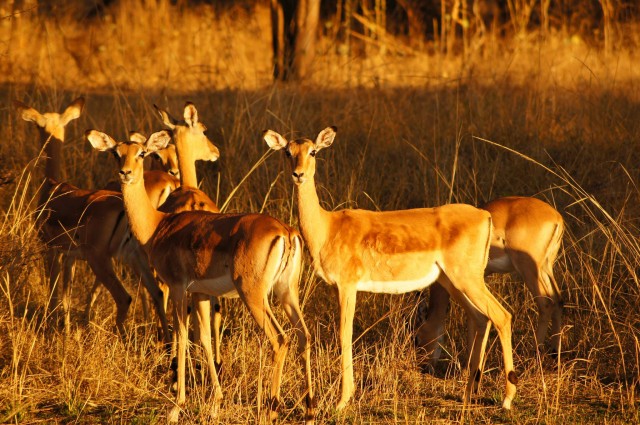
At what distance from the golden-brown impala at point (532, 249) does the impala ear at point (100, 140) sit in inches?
90.8

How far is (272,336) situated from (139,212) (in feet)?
4.02

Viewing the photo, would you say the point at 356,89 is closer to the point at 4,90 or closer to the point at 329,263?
the point at 4,90

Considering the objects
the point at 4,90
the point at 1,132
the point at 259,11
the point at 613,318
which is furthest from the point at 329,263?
the point at 259,11

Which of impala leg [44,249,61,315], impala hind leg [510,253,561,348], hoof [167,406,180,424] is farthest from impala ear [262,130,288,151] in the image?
impala leg [44,249,61,315]

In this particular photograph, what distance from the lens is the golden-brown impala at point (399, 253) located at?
568 centimetres

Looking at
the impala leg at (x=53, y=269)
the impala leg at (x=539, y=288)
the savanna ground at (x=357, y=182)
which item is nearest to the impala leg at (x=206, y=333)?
the savanna ground at (x=357, y=182)

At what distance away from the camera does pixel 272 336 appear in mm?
5281

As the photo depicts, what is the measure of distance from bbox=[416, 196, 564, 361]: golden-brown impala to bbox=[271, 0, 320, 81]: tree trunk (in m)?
5.38

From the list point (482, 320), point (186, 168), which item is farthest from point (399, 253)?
point (186, 168)

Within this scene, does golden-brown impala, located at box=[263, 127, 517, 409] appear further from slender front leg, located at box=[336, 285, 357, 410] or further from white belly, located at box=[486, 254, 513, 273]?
white belly, located at box=[486, 254, 513, 273]

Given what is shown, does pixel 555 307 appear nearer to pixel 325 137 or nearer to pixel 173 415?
pixel 325 137

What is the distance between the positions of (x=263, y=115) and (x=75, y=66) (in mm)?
4839

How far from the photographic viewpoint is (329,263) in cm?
571

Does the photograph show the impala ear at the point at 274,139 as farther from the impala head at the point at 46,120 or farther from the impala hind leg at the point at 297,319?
the impala head at the point at 46,120
